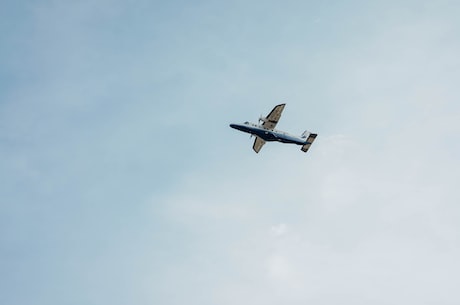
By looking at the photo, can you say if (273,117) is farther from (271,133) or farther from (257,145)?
(257,145)

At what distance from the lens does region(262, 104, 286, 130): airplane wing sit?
528ft

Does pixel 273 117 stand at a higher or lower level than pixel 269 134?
higher

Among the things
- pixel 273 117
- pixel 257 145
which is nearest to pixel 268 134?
pixel 273 117

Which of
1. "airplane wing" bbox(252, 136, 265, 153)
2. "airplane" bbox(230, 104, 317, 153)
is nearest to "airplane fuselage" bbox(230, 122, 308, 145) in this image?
"airplane" bbox(230, 104, 317, 153)

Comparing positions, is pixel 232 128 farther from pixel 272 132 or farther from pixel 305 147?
pixel 305 147

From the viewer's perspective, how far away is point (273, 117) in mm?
163000

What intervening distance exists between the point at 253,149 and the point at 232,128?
12.1m

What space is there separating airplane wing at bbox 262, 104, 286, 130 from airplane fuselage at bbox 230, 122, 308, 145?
4.56 feet

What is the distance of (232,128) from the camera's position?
542ft

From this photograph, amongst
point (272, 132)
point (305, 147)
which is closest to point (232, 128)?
point (272, 132)

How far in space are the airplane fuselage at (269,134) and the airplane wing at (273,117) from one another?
139 cm

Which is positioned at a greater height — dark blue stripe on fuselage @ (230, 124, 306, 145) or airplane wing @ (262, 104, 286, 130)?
airplane wing @ (262, 104, 286, 130)

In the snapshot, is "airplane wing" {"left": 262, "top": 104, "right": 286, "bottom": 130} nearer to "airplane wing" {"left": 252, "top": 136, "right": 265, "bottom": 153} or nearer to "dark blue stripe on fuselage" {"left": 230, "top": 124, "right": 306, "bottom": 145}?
"dark blue stripe on fuselage" {"left": 230, "top": 124, "right": 306, "bottom": 145}

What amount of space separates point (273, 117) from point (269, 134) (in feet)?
19.8
